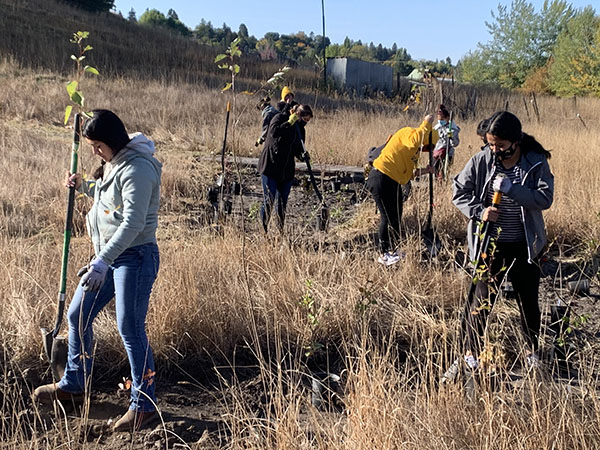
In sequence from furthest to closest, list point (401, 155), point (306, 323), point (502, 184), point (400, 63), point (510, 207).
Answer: point (400, 63) < point (401, 155) < point (306, 323) < point (510, 207) < point (502, 184)

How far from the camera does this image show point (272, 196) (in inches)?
228

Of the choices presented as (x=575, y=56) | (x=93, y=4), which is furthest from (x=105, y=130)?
(x=93, y=4)

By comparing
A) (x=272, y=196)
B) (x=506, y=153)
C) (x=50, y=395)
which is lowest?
(x=50, y=395)

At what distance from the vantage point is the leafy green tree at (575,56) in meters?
31.3

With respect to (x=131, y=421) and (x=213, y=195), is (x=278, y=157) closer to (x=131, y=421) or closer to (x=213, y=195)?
(x=213, y=195)

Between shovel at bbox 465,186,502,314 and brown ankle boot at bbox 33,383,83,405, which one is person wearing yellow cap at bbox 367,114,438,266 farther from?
brown ankle boot at bbox 33,383,83,405

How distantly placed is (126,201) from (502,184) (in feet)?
5.89

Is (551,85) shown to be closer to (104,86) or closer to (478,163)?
(104,86)

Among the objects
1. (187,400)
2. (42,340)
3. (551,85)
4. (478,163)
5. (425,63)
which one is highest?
(551,85)

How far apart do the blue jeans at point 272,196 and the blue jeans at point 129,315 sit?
2.88 m

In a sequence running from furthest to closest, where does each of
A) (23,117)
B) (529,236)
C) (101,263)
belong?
(23,117) < (529,236) < (101,263)

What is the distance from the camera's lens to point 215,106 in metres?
14.7

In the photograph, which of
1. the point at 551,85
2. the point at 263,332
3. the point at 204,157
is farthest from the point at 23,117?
the point at 551,85

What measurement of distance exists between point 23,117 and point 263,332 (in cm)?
1225
